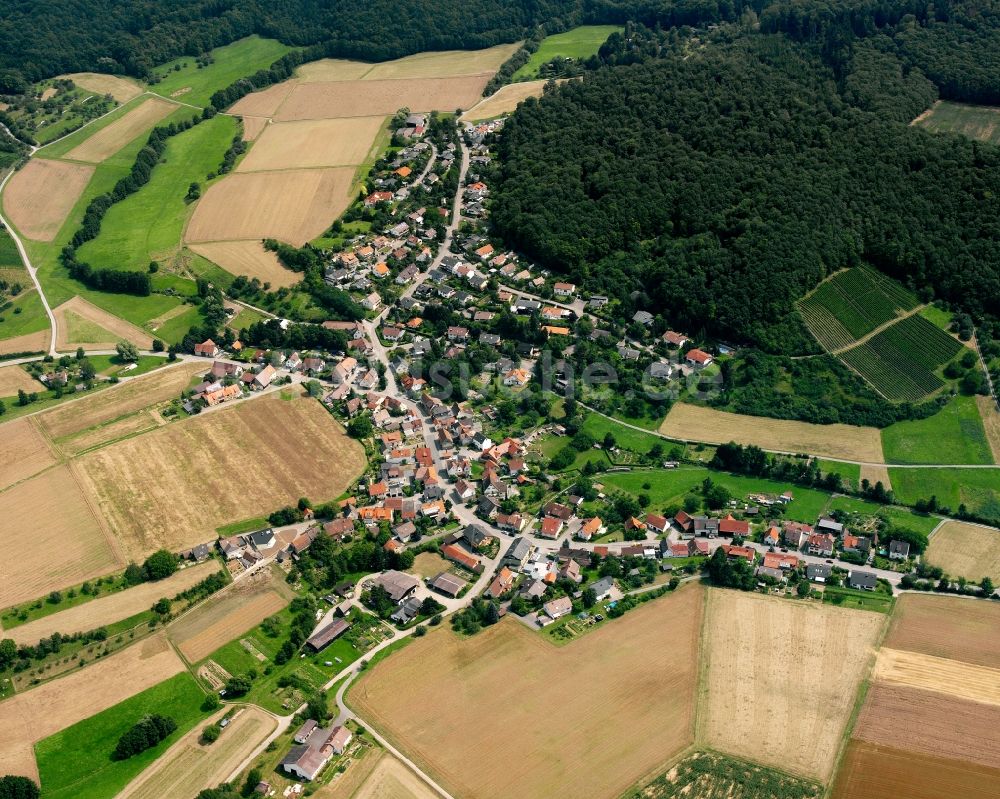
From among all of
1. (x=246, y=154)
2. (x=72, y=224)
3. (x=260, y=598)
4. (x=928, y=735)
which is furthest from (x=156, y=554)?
(x=246, y=154)

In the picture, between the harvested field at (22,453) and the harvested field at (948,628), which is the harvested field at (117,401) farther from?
the harvested field at (948,628)

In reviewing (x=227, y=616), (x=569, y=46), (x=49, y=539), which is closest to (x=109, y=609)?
(x=227, y=616)

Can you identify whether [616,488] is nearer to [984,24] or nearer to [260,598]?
[260,598]

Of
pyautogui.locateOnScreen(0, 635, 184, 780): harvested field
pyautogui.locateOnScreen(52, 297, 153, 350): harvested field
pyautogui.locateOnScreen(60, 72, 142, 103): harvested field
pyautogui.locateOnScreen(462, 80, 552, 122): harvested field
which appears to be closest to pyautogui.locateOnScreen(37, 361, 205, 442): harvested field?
pyautogui.locateOnScreen(52, 297, 153, 350): harvested field

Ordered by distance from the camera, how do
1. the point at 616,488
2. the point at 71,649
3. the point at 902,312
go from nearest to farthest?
the point at 71,649
the point at 616,488
the point at 902,312

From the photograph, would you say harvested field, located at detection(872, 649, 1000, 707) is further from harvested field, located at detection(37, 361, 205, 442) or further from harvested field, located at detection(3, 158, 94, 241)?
harvested field, located at detection(3, 158, 94, 241)

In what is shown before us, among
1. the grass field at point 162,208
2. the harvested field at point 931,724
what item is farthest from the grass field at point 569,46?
the harvested field at point 931,724

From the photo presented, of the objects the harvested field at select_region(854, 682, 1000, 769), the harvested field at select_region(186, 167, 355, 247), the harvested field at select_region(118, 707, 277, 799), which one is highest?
the harvested field at select_region(186, 167, 355, 247)

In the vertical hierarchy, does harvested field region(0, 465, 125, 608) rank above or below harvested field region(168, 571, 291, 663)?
above
